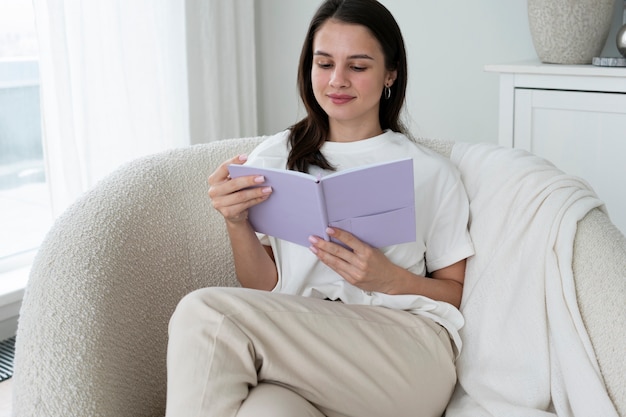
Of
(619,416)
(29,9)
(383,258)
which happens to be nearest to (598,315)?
(619,416)

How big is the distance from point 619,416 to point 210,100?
2019 millimetres

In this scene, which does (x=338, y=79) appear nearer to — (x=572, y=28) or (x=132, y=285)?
(x=132, y=285)

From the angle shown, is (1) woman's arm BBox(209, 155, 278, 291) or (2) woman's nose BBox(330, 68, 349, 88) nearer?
(1) woman's arm BBox(209, 155, 278, 291)

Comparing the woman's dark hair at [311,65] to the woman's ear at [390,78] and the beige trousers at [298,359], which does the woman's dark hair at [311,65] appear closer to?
the woman's ear at [390,78]

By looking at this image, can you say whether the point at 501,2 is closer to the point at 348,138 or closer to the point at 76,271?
the point at 348,138

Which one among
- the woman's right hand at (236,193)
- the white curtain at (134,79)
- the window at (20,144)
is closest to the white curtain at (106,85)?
the white curtain at (134,79)

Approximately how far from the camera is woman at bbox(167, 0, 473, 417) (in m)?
1.24

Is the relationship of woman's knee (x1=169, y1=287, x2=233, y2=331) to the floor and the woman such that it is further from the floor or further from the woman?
the floor

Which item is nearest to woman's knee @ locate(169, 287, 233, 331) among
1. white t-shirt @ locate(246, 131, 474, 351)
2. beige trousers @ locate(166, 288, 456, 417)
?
beige trousers @ locate(166, 288, 456, 417)

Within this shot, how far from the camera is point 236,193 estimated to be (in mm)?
1421

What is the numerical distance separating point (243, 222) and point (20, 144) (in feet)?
4.78

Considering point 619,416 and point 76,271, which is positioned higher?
point 76,271

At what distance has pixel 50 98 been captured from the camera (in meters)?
2.47

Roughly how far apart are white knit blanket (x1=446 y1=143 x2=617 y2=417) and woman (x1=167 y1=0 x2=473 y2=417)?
4 centimetres
